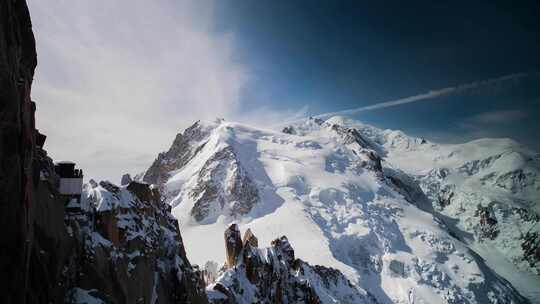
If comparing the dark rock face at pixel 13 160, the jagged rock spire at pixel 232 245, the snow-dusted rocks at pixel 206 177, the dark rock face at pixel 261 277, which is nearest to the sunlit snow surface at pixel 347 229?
the snow-dusted rocks at pixel 206 177

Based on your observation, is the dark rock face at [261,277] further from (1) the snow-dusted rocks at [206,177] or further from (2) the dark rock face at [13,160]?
(1) the snow-dusted rocks at [206,177]

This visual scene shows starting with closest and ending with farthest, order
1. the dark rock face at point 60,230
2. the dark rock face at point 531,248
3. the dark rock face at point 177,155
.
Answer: the dark rock face at point 60,230 → the dark rock face at point 177,155 → the dark rock face at point 531,248

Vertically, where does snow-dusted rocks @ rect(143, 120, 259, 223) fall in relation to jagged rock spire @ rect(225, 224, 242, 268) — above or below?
above

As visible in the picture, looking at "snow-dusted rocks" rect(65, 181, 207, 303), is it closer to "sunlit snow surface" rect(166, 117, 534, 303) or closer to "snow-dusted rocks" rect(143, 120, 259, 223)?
"sunlit snow surface" rect(166, 117, 534, 303)

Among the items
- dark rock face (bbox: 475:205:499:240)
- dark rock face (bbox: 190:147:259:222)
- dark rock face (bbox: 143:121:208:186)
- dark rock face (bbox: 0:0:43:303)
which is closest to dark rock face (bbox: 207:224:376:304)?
dark rock face (bbox: 0:0:43:303)

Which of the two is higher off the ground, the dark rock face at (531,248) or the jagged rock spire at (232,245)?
the jagged rock spire at (232,245)

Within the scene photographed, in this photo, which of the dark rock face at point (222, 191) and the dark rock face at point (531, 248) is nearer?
the dark rock face at point (222, 191)

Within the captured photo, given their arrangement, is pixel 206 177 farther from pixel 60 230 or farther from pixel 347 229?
pixel 60 230
